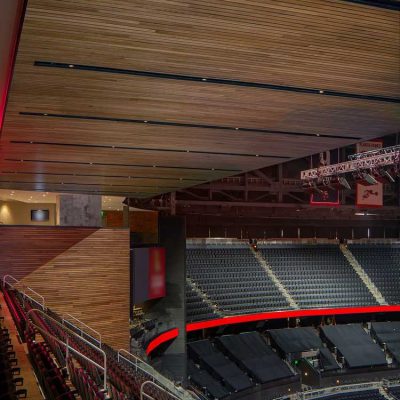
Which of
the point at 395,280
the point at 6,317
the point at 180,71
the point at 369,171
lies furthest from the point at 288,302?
the point at 180,71

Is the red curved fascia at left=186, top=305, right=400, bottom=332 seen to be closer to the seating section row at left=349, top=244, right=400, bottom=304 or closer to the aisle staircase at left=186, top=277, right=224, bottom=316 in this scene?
the aisle staircase at left=186, top=277, right=224, bottom=316

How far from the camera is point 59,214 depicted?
14.5 metres

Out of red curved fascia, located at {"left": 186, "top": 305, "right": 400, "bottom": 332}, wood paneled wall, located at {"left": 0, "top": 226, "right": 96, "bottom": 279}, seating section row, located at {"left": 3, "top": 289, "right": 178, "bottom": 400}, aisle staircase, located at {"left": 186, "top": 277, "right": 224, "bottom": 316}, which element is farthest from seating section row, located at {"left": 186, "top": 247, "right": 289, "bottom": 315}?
seating section row, located at {"left": 3, "top": 289, "right": 178, "bottom": 400}

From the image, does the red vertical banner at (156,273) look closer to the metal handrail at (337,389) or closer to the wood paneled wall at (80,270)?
the wood paneled wall at (80,270)

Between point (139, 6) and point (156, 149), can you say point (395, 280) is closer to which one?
point (156, 149)

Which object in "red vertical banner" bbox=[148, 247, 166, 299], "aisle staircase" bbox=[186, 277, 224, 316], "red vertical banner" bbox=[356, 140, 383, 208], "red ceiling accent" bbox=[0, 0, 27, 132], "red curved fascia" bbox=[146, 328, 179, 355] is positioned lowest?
"red curved fascia" bbox=[146, 328, 179, 355]

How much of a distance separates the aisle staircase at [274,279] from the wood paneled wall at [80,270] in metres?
9.68

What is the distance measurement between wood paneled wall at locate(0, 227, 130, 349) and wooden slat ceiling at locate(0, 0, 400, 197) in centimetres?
409

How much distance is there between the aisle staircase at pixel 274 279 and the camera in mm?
21023

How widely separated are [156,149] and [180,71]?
3438mm

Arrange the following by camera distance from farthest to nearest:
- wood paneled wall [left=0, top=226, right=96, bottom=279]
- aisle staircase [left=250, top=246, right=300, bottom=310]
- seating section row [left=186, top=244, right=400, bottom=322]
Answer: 1. aisle staircase [left=250, top=246, right=300, bottom=310]
2. seating section row [left=186, top=244, right=400, bottom=322]
3. wood paneled wall [left=0, top=226, right=96, bottom=279]

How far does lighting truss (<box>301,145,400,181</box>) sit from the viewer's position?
1110 centimetres

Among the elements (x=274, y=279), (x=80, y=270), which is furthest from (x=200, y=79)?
(x=274, y=279)

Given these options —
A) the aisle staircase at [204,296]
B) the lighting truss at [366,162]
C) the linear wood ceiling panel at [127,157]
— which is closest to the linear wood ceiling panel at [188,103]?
the linear wood ceiling panel at [127,157]
